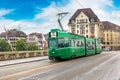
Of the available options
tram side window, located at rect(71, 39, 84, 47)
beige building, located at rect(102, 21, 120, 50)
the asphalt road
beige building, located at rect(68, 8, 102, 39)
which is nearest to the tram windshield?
tram side window, located at rect(71, 39, 84, 47)

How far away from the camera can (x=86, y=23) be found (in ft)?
379

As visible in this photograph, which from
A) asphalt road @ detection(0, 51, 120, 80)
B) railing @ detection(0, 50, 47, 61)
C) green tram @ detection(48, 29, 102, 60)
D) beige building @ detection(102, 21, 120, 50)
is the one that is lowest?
asphalt road @ detection(0, 51, 120, 80)

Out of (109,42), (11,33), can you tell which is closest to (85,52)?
(109,42)

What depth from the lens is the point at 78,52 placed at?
112ft

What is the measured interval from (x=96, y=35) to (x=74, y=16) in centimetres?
1274

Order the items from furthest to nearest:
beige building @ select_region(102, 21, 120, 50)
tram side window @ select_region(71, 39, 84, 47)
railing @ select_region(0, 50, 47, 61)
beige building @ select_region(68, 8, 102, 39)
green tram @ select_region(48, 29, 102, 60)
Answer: beige building @ select_region(102, 21, 120, 50) → beige building @ select_region(68, 8, 102, 39) → tram side window @ select_region(71, 39, 84, 47) → railing @ select_region(0, 50, 47, 61) → green tram @ select_region(48, 29, 102, 60)

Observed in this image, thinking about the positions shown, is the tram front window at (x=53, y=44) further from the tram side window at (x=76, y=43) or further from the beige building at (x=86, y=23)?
the beige building at (x=86, y=23)

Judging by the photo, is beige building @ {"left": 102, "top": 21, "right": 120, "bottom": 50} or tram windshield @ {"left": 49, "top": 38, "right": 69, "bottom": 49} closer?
tram windshield @ {"left": 49, "top": 38, "right": 69, "bottom": 49}

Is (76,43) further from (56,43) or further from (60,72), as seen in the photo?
(60,72)

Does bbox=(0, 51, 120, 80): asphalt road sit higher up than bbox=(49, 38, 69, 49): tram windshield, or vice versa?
bbox=(49, 38, 69, 49): tram windshield

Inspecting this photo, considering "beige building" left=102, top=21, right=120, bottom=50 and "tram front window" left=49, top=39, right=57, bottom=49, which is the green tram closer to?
"tram front window" left=49, top=39, right=57, bottom=49

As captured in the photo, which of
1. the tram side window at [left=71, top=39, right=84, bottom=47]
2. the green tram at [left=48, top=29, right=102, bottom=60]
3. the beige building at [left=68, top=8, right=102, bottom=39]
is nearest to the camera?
the green tram at [left=48, top=29, right=102, bottom=60]

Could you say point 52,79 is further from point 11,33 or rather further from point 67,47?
point 11,33

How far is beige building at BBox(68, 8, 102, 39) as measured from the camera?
375 ft
